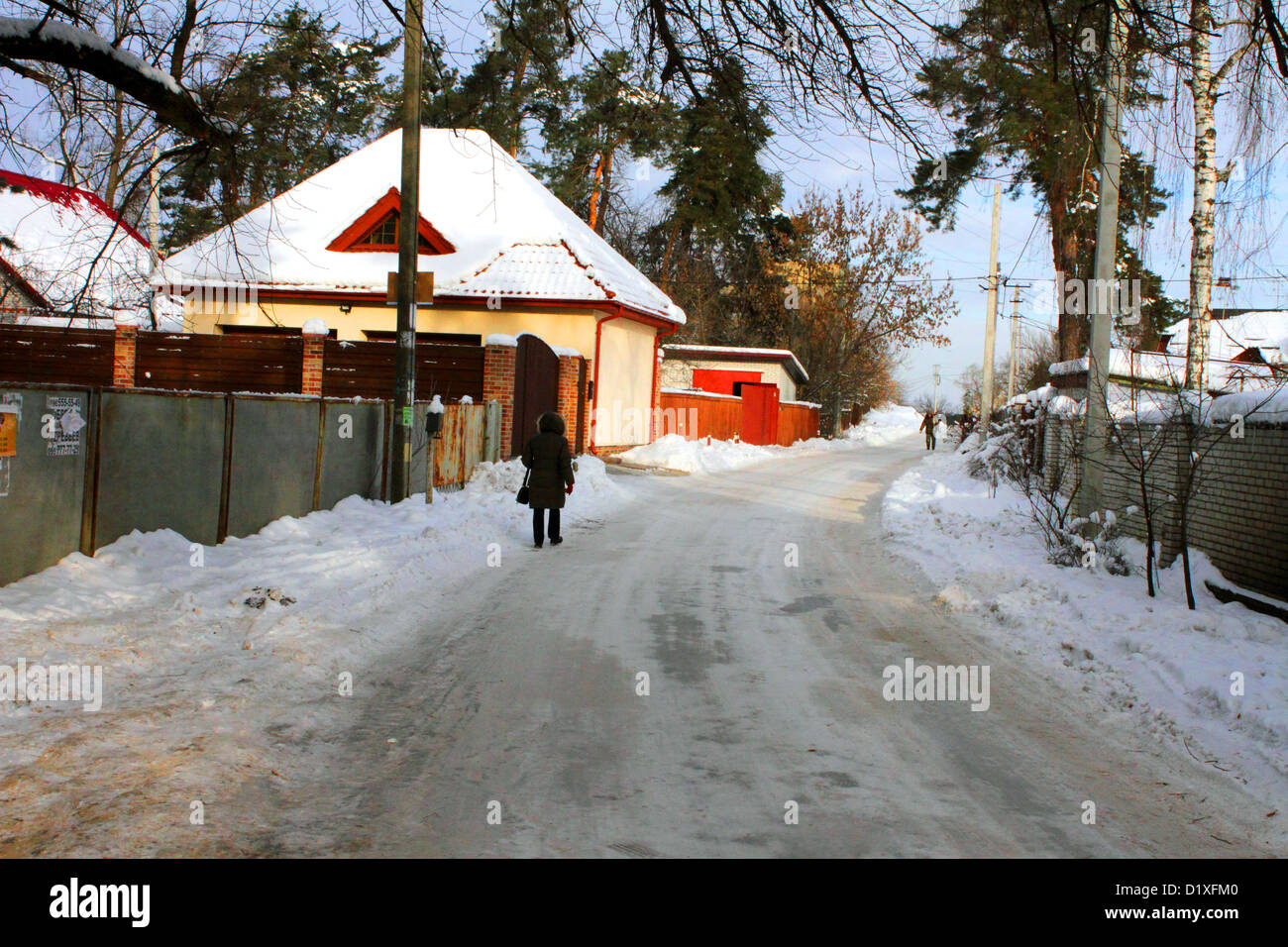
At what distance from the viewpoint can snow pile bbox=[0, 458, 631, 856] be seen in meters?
4.04

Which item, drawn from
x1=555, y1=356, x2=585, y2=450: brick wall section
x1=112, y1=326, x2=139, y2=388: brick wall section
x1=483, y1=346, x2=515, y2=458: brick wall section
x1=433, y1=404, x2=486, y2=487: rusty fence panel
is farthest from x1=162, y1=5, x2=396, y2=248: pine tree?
x1=112, y1=326, x2=139, y2=388: brick wall section

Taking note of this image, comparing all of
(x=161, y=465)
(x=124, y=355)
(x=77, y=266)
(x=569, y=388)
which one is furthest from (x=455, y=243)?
(x=161, y=465)

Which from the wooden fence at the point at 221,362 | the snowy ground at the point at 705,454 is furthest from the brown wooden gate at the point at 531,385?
the wooden fence at the point at 221,362

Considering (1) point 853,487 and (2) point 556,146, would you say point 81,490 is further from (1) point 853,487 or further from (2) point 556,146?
(2) point 556,146

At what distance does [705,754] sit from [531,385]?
1419 cm

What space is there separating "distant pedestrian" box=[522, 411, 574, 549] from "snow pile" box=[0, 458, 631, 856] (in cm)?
62

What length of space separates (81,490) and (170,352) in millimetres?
12907

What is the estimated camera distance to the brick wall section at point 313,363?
17.9 meters

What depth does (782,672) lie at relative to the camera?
630 cm

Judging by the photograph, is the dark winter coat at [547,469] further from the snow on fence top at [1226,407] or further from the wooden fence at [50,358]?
the wooden fence at [50,358]

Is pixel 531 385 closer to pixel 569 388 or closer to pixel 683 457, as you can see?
pixel 569 388

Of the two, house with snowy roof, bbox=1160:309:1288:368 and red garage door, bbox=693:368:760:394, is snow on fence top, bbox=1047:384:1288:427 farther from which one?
red garage door, bbox=693:368:760:394

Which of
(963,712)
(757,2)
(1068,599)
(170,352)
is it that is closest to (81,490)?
(757,2)

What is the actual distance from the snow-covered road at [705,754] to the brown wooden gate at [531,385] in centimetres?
949
